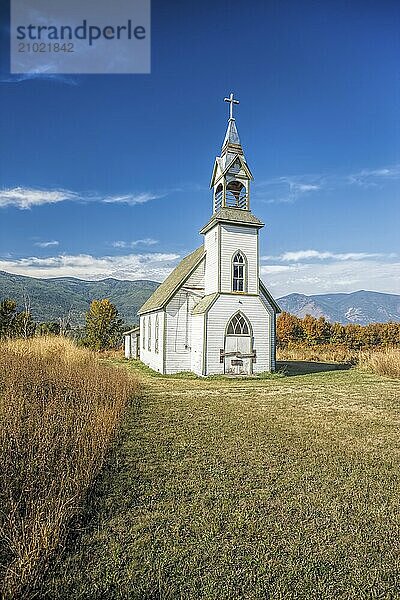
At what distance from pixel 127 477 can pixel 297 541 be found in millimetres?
2898

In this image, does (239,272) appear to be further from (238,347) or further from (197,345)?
(197,345)

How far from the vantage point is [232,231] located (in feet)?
71.0

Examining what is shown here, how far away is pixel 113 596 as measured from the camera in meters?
3.63

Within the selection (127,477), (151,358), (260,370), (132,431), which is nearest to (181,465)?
(127,477)

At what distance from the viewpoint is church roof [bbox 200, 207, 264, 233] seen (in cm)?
2133

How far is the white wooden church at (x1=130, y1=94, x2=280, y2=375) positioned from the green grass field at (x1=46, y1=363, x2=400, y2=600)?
10.4 m

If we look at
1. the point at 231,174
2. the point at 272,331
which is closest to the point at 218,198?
the point at 231,174

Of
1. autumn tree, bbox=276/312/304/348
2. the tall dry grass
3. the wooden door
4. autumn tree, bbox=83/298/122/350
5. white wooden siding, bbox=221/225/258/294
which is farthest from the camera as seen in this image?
autumn tree, bbox=276/312/304/348

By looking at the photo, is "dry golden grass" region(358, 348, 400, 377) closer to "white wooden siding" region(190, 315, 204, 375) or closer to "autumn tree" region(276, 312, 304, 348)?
"white wooden siding" region(190, 315, 204, 375)

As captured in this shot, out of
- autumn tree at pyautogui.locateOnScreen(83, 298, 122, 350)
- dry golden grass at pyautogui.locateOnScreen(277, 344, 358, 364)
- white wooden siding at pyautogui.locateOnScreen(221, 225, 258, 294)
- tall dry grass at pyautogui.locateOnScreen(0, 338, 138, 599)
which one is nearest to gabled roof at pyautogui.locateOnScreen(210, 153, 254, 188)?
white wooden siding at pyautogui.locateOnScreen(221, 225, 258, 294)

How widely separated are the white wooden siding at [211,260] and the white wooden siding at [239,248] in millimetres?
374

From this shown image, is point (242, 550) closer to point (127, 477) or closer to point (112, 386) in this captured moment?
point (127, 477)

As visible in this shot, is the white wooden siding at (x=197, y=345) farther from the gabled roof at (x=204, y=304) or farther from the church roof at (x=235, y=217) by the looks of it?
the church roof at (x=235, y=217)

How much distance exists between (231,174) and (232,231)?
3.25 meters
